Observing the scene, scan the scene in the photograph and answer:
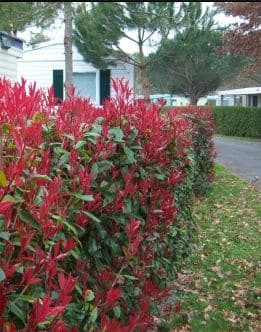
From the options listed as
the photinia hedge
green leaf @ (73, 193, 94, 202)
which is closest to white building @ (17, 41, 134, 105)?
the photinia hedge

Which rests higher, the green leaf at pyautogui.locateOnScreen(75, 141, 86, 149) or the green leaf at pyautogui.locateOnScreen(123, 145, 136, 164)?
the green leaf at pyautogui.locateOnScreen(75, 141, 86, 149)

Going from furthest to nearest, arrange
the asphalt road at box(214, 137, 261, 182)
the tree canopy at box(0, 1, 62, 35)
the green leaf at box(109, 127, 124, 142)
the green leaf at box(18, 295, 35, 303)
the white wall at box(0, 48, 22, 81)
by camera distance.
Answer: the tree canopy at box(0, 1, 62, 35)
the asphalt road at box(214, 137, 261, 182)
the white wall at box(0, 48, 22, 81)
the green leaf at box(109, 127, 124, 142)
the green leaf at box(18, 295, 35, 303)

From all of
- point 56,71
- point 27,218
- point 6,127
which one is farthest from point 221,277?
point 56,71

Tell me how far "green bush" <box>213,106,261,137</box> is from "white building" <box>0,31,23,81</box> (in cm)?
1889

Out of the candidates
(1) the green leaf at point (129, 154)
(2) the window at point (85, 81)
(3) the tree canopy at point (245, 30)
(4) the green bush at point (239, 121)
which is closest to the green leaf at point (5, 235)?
(1) the green leaf at point (129, 154)

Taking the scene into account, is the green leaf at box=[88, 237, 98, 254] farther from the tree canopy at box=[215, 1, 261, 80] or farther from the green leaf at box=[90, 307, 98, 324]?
the tree canopy at box=[215, 1, 261, 80]

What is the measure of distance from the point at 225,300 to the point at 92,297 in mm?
3166

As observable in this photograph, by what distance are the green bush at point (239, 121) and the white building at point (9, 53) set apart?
18.9 metres

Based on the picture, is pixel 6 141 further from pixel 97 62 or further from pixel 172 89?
pixel 172 89

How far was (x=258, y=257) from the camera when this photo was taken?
6199 mm

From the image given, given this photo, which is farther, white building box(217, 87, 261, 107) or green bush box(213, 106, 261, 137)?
white building box(217, 87, 261, 107)

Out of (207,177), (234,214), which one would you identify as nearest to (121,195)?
(234,214)

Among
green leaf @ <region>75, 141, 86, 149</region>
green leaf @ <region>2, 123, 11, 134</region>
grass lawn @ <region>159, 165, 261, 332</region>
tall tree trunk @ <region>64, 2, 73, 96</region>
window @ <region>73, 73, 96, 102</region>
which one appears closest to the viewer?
green leaf @ <region>2, 123, 11, 134</region>

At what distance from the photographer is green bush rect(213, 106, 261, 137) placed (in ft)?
99.3
